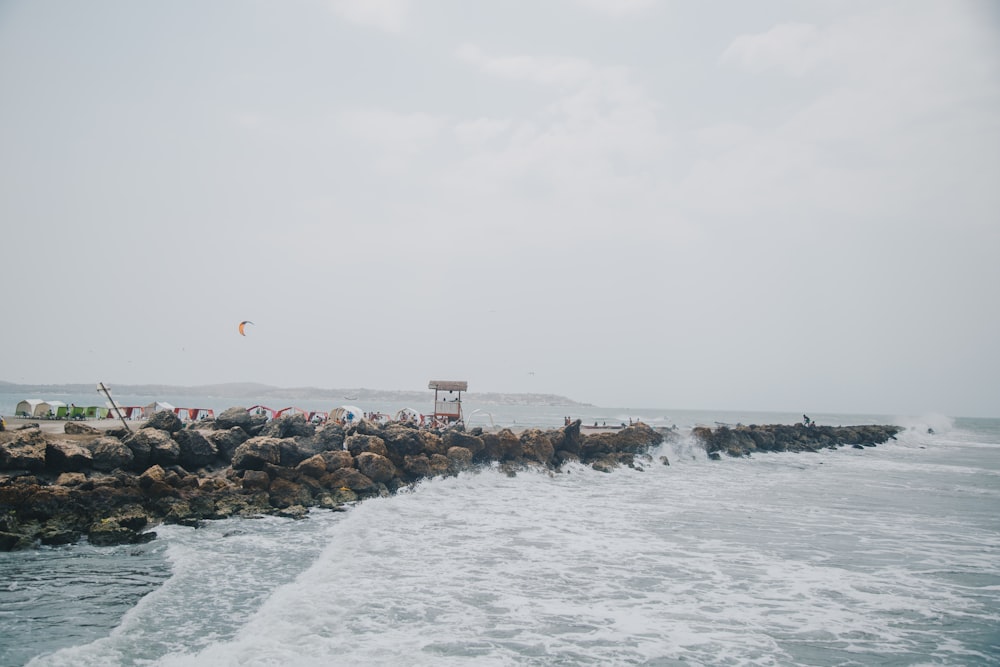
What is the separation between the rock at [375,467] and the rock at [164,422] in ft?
22.5

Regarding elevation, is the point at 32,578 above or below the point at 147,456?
below

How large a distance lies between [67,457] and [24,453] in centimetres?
103

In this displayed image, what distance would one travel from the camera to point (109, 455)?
17.4 m

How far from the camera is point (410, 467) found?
2317 centimetres

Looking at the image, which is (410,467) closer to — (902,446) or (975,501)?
(975,501)

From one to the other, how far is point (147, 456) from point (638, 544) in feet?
51.8

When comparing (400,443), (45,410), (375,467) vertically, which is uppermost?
(400,443)

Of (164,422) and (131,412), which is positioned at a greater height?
(164,422)

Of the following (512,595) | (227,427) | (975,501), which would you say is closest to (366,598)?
(512,595)

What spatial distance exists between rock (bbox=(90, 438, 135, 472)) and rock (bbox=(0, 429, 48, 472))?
1268 mm

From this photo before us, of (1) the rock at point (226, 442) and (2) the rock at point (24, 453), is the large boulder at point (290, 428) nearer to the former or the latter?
(1) the rock at point (226, 442)

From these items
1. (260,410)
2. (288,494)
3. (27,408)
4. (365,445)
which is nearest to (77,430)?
(288,494)

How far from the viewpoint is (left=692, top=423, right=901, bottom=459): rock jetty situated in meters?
42.1

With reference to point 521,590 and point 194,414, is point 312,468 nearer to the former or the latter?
point 521,590
